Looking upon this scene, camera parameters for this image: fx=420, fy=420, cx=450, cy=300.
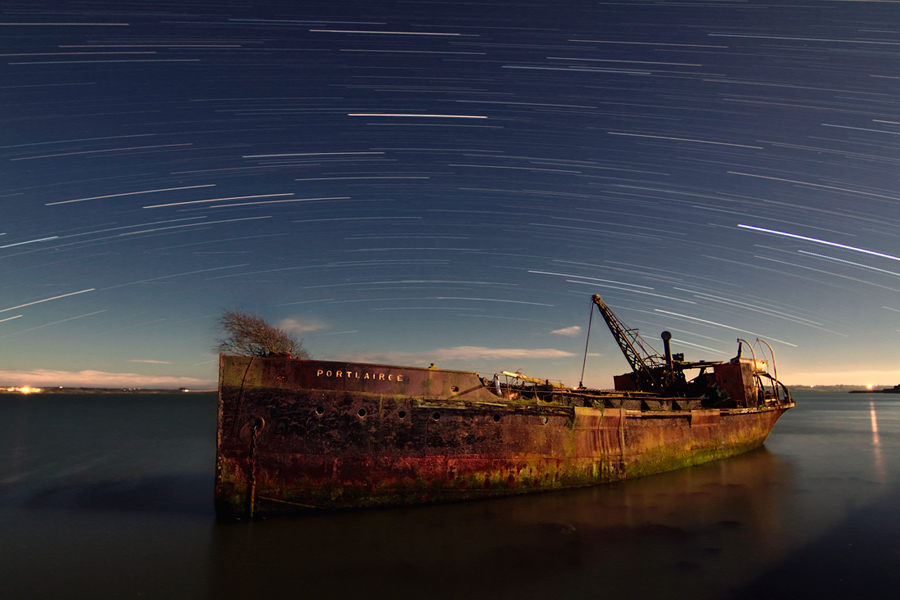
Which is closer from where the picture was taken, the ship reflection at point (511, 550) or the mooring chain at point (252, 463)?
the ship reflection at point (511, 550)

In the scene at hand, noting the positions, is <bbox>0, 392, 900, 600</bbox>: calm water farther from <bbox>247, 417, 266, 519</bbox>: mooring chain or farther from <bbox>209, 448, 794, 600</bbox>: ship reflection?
<bbox>247, 417, 266, 519</bbox>: mooring chain

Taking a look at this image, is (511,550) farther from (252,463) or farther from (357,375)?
(252,463)

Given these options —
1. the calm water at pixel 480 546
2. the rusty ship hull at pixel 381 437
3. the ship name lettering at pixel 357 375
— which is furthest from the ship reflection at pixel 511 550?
the ship name lettering at pixel 357 375

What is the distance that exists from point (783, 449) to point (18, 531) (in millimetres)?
56005

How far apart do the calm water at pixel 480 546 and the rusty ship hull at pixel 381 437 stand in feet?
2.65

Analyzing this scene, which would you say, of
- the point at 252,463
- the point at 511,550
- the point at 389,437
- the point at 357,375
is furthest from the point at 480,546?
the point at 252,463

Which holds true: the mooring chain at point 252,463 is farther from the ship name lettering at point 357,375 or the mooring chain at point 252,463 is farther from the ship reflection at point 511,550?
the ship name lettering at point 357,375

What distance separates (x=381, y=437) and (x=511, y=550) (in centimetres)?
586

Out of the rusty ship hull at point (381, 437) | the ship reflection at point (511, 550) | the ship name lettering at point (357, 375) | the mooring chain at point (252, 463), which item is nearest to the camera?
the ship reflection at point (511, 550)

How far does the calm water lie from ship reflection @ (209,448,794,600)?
0.06 meters

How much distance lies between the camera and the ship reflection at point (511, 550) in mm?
11164

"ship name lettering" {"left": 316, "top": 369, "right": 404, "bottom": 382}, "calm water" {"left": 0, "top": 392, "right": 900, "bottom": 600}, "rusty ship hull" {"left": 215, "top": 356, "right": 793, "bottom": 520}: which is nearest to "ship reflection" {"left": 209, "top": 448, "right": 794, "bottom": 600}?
"calm water" {"left": 0, "top": 392, "right": 900, "bottom": 600}

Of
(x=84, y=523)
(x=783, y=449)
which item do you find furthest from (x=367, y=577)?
(x=783, y=449)

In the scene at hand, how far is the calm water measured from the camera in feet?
36.9
